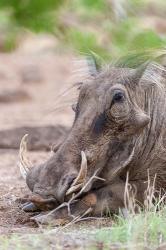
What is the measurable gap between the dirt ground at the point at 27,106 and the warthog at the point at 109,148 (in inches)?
7.3

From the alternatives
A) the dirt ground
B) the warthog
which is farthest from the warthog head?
the dirt ground

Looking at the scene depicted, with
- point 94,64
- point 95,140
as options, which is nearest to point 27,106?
point 94,64

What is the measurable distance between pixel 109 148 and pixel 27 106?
24.5 ft

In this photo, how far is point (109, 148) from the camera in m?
5.20

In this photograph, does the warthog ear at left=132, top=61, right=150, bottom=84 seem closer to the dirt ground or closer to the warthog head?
the warthog head

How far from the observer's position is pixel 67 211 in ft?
16.8

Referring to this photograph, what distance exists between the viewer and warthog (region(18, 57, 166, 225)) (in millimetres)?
5035

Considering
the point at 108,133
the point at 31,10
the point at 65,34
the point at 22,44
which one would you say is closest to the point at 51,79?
the point at 22,44

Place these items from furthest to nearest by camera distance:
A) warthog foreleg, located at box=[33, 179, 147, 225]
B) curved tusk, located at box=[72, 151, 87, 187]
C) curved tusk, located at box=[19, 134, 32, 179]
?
curved tusk, located at box=[19, 134, 32, 179]
warthog foreleg, located at box=[33, 179, 147, 225]
curved tusk, located at box=[72, 151, 87, 187]

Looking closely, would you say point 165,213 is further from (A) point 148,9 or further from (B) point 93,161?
(A) point 148,9

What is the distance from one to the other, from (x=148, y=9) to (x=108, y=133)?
11.1 metres

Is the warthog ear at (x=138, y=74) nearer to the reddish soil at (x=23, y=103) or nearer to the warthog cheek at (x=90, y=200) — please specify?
the reddish soil at (x=23, y=103)

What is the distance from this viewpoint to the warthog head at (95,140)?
16.4 ft

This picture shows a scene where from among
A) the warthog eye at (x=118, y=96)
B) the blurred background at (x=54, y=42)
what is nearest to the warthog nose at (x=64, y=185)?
the warthog eye at (x=118, y=96)
